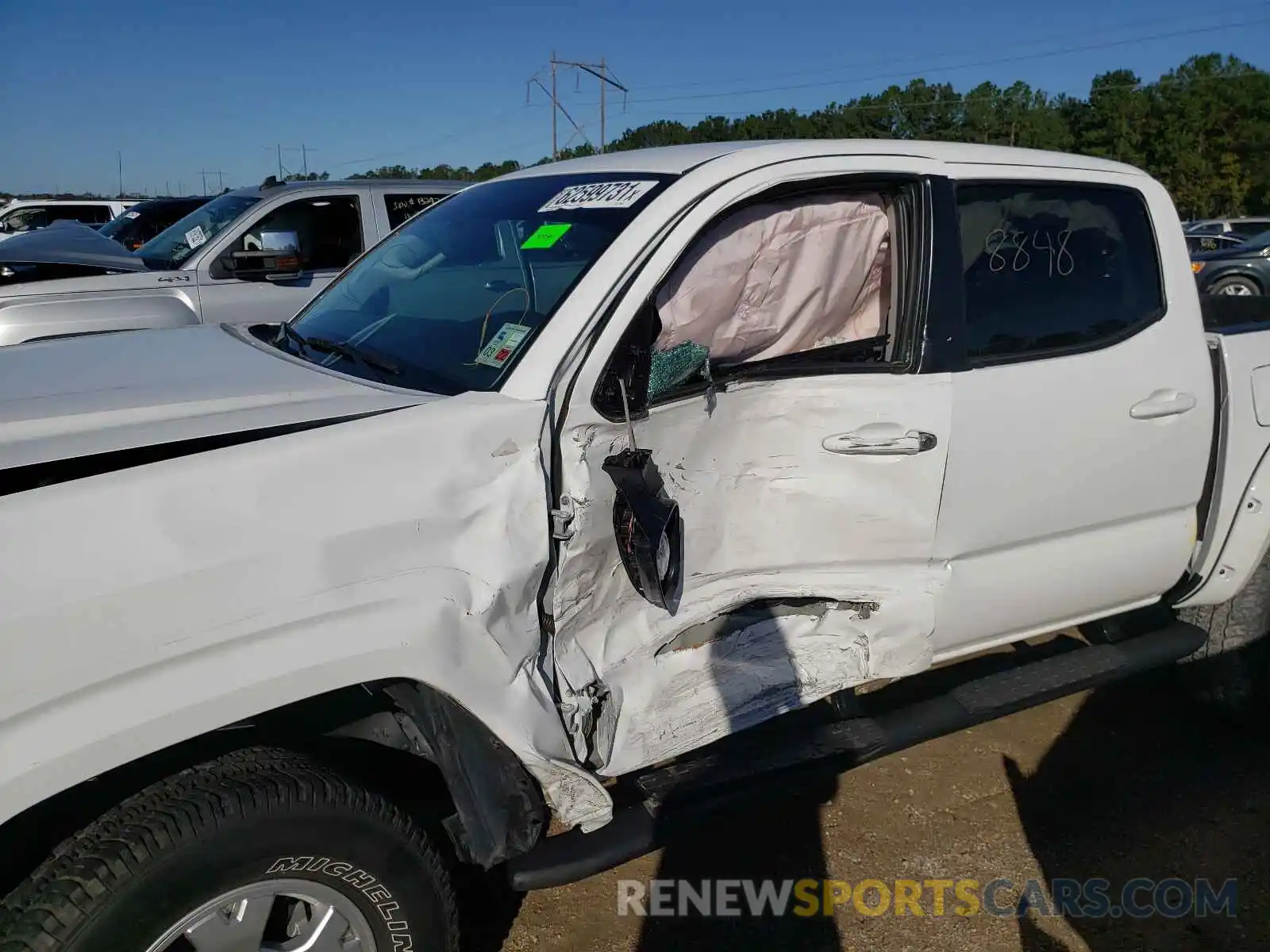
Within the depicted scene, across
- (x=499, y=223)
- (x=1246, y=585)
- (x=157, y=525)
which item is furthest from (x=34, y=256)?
(x=1246, y=585)

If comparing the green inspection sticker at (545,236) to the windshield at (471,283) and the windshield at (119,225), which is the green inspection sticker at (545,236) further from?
the windshield at (119,225)

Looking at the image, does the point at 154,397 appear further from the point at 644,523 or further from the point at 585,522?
the point at 644,523

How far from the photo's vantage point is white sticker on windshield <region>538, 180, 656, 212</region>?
2.61m

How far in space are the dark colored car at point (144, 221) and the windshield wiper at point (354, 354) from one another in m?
9.76

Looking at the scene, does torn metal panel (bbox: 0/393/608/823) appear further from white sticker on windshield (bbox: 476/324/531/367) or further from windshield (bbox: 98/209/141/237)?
windshield (bbox: 98/209/141/237)

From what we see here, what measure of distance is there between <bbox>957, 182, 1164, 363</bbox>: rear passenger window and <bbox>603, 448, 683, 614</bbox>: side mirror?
3.76 ft

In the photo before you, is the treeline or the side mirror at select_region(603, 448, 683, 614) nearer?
the side mirror at select_region(603, 448, 683, 614)

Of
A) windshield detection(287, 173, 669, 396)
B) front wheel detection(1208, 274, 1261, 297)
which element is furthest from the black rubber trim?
front wheel detection(1208, 274, 1261, 297)

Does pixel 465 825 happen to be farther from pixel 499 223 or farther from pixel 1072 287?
pixel 1072 287

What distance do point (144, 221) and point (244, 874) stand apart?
11624 mm

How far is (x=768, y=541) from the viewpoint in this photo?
104 inches

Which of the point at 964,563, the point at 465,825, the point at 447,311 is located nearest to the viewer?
the point at 465,825

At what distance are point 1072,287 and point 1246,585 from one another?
1299 millimetres

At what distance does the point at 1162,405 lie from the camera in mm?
3127
